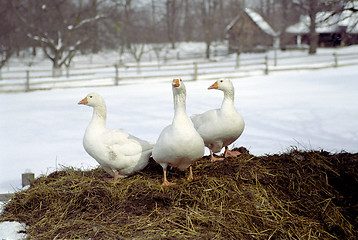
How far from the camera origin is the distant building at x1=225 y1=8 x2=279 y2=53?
3981 cm

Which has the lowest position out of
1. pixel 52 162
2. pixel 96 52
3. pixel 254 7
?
pixel 52 162

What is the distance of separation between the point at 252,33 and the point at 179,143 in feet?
127

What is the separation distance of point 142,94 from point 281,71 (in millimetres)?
10327

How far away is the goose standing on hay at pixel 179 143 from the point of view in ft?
13.3

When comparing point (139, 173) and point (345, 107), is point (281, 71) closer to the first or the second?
point (345, 107)

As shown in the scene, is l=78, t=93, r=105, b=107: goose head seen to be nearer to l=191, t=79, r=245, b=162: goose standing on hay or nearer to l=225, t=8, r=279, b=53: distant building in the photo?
l=191, t=79, r=245, b=162: goose standing on hay

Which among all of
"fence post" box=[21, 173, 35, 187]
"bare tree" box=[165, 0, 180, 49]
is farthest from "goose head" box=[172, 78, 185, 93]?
"bare tree" box=[165, 0, 180, 49]

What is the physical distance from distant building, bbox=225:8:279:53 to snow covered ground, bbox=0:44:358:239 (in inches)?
811

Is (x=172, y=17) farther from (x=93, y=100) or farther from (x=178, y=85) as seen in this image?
(x=178, y=85)

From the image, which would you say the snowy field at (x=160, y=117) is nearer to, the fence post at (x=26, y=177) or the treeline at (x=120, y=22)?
the fence post at (x=26, y=177)

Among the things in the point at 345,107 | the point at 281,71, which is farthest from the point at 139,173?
the point at 281,71

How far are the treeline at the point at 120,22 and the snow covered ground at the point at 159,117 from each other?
406 inches

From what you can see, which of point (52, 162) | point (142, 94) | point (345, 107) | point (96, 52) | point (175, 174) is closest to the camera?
point (175, 174)

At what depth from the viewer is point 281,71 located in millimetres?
23406
